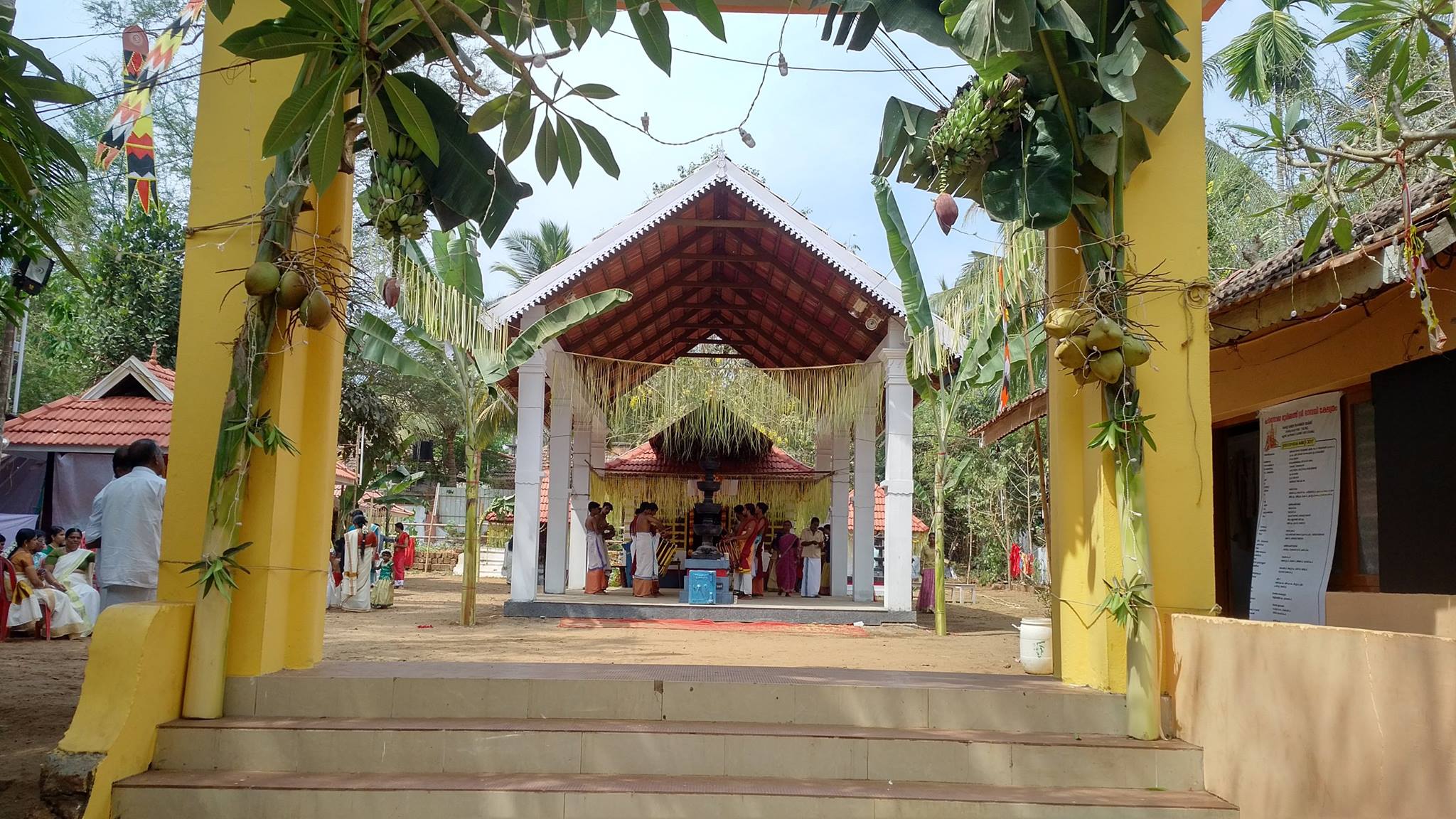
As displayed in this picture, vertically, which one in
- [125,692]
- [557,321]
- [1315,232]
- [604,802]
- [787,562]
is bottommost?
[604,802]

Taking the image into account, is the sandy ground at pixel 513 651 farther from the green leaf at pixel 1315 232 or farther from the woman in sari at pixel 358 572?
the green leaf at pixel 1315 232

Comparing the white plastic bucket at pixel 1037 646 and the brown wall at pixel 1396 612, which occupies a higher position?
the brown wall at pixel 1396 612

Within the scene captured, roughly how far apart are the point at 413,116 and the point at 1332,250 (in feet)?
18.8

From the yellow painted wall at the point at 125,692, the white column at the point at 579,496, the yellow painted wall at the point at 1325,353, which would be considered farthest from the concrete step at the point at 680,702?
the white column at the point at 579,496

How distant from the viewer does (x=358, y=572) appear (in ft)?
49.9

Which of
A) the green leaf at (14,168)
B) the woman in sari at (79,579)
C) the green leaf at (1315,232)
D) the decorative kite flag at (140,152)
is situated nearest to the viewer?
the green leaf at (14,168)

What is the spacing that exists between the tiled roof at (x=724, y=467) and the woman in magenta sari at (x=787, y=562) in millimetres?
1197

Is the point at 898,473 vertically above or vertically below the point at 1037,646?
above

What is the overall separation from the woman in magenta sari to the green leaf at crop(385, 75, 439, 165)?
46.9 ft

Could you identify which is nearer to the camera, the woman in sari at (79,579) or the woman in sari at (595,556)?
the woman in sari at (79,579)

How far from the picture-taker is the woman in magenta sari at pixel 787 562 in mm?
17141

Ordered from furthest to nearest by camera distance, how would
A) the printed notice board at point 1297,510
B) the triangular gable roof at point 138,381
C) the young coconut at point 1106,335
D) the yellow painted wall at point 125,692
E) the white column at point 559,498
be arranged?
1. the white column at point 559,498
2. the triangular gable roof at point 138,381
3. the printed notice board at point 1297,510
4. the young coconut at point 1106,335
5. the yellow painted wall at point 125,692

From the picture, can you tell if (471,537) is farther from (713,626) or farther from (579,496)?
(579,496)

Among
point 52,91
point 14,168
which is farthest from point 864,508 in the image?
point 14,168
